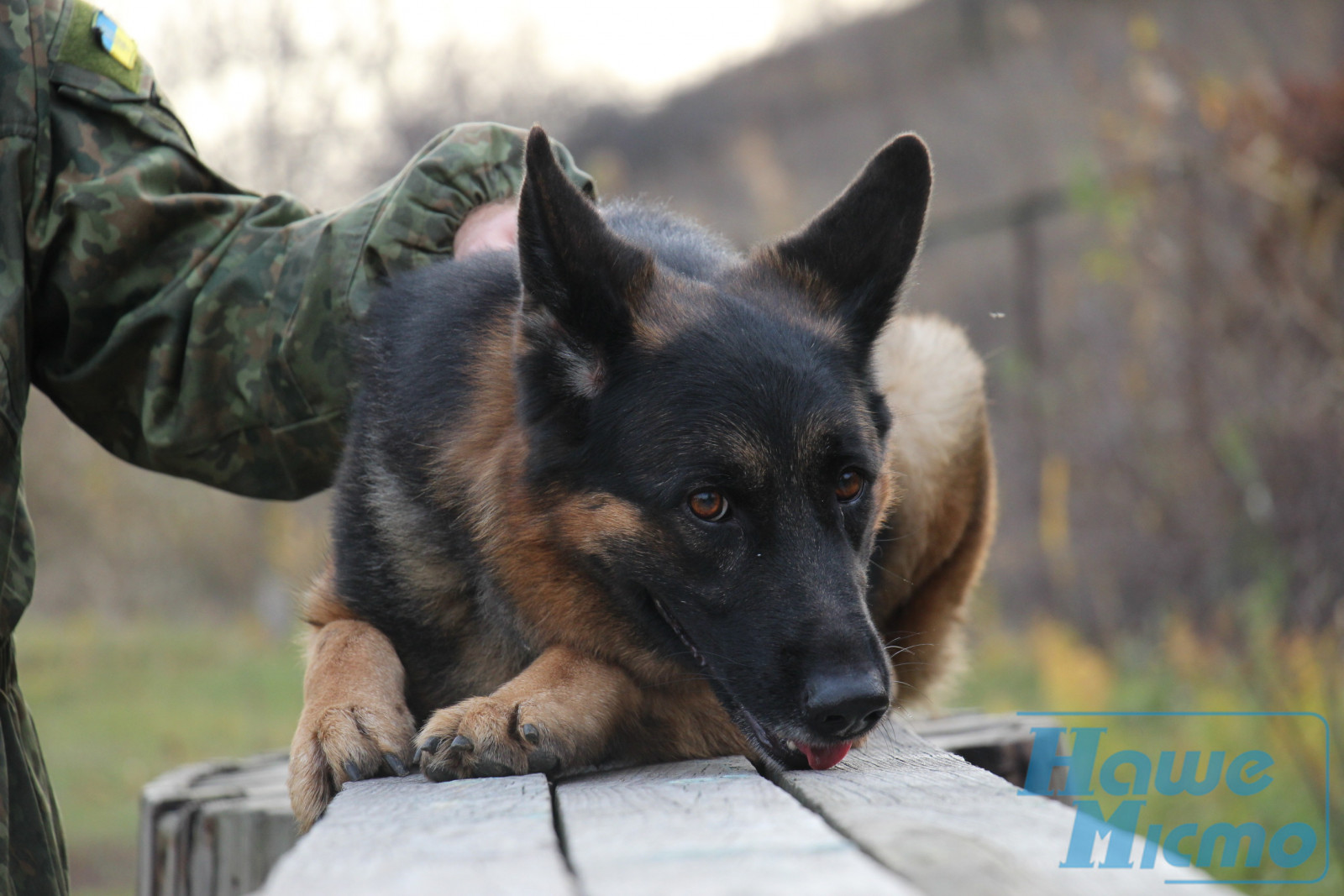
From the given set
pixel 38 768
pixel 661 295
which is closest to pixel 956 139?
pixel 661 295

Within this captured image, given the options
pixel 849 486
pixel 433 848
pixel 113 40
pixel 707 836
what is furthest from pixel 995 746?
pixel 113 40

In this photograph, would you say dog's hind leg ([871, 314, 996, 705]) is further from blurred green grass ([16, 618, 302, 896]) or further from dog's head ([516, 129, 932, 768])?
blurred green grass ([16, 618, 302, 896])

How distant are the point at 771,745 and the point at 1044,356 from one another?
8.35 metres

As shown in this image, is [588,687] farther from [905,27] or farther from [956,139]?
[905,27]

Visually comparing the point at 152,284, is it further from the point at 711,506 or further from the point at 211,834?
the point at 711,506

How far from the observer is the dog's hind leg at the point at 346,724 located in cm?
253

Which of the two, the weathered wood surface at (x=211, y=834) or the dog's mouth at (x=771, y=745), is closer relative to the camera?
the dog's mouth at (x=771, y=745)

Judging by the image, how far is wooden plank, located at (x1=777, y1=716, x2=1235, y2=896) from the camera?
134 centimetres

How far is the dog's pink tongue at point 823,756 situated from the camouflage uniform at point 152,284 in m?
1.75

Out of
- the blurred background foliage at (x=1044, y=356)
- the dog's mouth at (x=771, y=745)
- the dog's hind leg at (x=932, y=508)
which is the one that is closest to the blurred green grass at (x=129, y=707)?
the blurred background foliage at (x=1044, y=356)

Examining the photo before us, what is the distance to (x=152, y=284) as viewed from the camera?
333 cm

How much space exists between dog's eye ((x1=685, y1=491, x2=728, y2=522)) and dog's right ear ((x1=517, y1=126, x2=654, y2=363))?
1.54ft

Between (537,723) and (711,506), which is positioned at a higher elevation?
(711,506)

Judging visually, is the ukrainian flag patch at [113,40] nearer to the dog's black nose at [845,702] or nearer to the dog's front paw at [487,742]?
the dog's front paw at [487,742]
